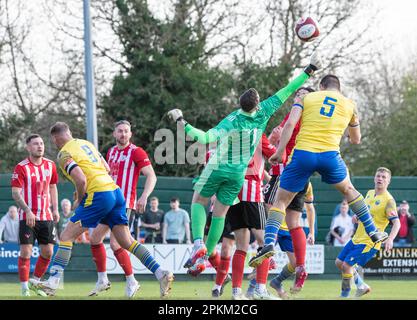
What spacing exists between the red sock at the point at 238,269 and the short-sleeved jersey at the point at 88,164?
5.44 ft

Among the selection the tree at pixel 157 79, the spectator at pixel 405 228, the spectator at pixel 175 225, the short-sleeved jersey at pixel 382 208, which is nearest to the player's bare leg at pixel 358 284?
the short-sleeved jersey at pixel 382 208

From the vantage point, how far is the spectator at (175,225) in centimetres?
2148

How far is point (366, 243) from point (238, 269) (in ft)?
9.39

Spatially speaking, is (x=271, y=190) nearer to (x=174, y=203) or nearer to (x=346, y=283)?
(x=346, y=283)

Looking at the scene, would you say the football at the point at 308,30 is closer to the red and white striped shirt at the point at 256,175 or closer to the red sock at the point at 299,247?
the red and white striped shirt at the point at 256,175

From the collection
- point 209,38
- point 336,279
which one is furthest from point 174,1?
point 336,279

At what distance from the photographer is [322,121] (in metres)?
10.6

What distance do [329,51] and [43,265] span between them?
67.0 feet

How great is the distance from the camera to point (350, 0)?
32062 millimetres

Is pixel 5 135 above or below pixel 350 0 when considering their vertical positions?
below

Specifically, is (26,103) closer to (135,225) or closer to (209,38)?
(209,38)

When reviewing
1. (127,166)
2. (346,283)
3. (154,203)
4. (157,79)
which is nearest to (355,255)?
(346,283)

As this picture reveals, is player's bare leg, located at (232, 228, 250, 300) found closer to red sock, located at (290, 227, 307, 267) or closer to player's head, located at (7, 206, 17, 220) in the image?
red sock, located at (290, 227, 307, 267)

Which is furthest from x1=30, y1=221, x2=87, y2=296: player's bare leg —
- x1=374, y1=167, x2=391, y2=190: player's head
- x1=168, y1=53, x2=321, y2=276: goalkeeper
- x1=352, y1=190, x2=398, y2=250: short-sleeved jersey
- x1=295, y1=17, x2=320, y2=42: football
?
x1=374, y1=167, x2=391, y2=190: player's head
